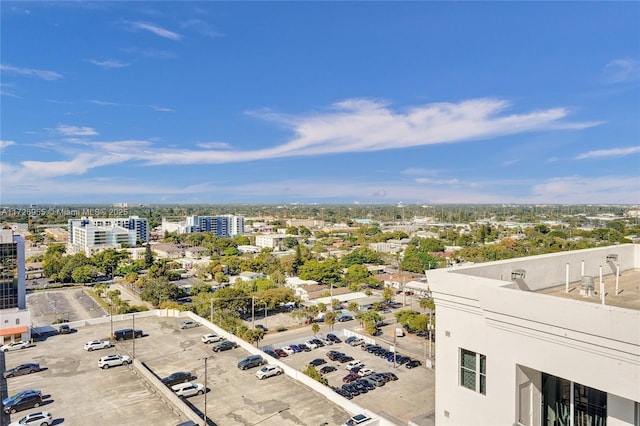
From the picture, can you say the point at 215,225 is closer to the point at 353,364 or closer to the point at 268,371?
the point at 353,364

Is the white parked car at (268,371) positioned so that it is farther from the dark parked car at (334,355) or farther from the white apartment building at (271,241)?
the white apartment building at (271,241)

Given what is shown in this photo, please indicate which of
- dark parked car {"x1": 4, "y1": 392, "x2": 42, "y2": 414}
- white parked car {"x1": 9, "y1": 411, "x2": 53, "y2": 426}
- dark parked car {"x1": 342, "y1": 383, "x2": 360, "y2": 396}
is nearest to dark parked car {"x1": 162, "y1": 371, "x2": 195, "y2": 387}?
white parked car {"x1": 9, "y1": 411, "x2": 53, "y2": 426}

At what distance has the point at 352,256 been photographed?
226 feet

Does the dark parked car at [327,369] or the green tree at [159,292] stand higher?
the green tree at [159,292]

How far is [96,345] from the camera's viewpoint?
23703mm

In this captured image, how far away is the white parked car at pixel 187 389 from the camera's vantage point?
58.2 ft

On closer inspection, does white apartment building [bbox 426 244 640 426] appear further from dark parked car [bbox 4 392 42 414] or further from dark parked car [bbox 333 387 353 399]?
dark parked car [bbox 4 392 42 414]

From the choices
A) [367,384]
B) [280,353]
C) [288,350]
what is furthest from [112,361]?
[367,384]

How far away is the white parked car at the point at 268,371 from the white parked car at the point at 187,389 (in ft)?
8.70

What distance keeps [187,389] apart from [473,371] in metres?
14.4

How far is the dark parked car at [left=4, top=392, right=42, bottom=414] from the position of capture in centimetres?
1639

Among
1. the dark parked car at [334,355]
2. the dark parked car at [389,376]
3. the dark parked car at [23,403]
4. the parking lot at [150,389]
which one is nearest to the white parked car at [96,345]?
the parking lot at [150,389]

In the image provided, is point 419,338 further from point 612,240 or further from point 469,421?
point 612,240

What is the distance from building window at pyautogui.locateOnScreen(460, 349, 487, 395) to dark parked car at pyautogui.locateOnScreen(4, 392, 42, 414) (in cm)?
1766
